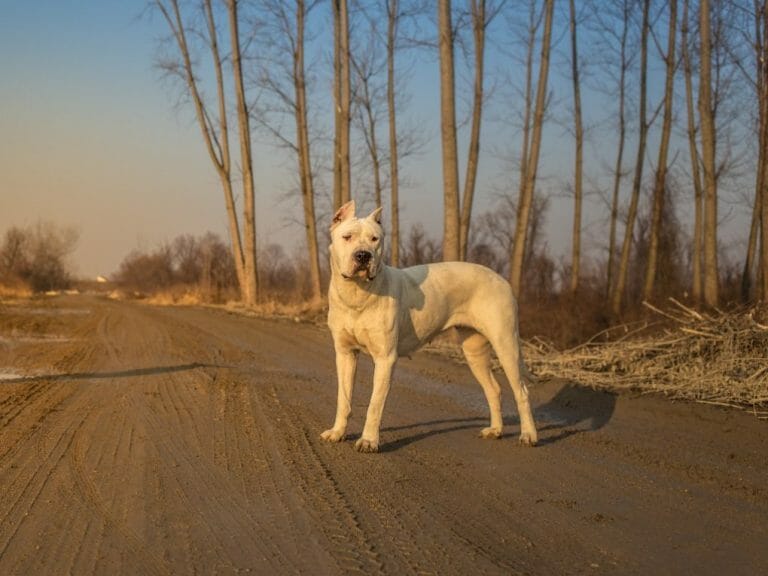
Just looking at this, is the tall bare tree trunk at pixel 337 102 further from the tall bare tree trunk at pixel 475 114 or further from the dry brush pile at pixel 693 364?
Answer: the dry brush pile at pixel 693 364

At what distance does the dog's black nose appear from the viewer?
5758 mm

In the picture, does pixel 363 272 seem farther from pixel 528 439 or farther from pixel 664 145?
pixel 664 145

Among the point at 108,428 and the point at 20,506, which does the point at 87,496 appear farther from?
the point at 108,428

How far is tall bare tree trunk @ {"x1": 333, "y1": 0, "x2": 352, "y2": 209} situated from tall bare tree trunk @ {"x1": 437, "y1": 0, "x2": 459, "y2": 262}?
9.75 meters

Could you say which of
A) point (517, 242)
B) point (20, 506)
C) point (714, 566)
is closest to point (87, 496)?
point (20, 506)

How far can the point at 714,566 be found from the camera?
143 inches

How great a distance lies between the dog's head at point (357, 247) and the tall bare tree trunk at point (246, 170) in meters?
24.5

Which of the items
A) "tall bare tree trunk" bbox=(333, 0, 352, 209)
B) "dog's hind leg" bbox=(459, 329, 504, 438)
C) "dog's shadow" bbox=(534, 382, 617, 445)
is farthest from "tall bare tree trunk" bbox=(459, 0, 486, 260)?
"dog's hind leg" bbox=(459, 329, 504, 438)

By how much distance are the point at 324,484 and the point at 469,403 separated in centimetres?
433

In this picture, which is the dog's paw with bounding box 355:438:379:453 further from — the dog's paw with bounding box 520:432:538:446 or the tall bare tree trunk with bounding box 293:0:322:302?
the tall bare tree trunk with bounding box 293:0:322:302

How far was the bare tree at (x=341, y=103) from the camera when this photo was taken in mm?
26562

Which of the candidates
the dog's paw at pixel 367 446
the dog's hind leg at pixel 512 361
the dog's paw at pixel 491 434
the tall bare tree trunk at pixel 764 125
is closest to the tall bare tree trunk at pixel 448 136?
the tall bare tree trunk at pixel 764 125

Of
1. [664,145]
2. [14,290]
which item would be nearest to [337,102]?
[664,145]

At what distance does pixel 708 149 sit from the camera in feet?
67.7
